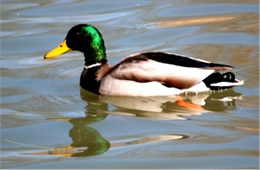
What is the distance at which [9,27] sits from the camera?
12.1 metres

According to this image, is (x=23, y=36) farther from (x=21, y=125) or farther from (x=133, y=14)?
(x=21, y=125)

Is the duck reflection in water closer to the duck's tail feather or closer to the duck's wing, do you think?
the duck's tail feather

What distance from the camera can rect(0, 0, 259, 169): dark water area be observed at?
22.3 ft

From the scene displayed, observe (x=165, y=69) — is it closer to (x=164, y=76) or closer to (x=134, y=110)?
(x=164, y=76)

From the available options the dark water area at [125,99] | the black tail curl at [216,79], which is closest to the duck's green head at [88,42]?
the dark water area at [125,99]

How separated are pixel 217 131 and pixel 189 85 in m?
1.48

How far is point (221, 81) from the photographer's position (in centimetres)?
863

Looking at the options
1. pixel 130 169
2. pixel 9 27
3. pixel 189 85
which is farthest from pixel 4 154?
pixel 9 27

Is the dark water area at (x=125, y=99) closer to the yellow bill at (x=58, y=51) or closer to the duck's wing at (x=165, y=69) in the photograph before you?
the duck's wing at (x=165, y=69)

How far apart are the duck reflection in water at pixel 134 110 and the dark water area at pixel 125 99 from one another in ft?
0.03

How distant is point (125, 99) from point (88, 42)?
1.00 metres

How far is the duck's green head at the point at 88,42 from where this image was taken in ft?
30.3

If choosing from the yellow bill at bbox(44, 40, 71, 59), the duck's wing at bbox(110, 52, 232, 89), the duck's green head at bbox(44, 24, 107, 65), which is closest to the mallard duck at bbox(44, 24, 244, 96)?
the duck's wing at bbox(110, 52, 232, 89)

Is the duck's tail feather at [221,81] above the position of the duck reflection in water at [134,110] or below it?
above
